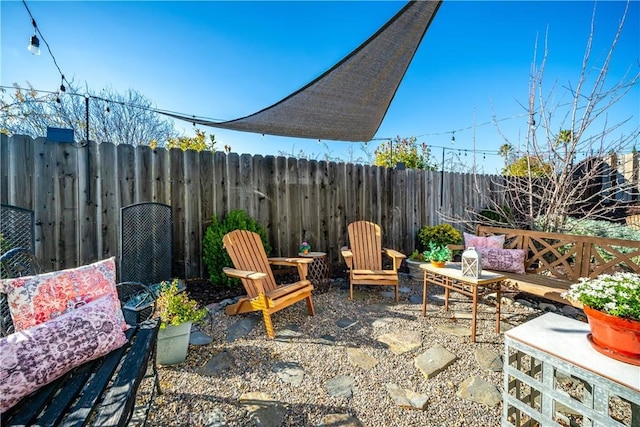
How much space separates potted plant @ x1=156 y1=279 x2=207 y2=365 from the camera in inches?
72.2

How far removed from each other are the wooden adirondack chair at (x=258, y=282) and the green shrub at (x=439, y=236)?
8.56ft

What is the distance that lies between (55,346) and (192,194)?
228 centimetres

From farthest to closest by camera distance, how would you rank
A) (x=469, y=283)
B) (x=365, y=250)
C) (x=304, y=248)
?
(x=304, y=248) → (x=365, y=250) → (x=469, y=283)

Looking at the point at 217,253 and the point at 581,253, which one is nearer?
the point at 581,253

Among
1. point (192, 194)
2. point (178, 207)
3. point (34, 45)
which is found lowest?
point (178, 207)

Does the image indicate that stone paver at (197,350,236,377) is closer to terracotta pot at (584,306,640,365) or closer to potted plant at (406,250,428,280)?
terracotta pot at (584,306,640,365)

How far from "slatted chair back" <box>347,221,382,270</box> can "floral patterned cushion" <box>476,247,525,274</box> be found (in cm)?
116

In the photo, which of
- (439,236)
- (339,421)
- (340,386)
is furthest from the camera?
(439,236)

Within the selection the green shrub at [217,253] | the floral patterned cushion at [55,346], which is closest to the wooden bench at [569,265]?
the green shrub at [217,253]

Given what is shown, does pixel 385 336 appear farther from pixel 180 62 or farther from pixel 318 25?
pixel 180 62

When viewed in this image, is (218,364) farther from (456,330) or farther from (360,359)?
(456,330)

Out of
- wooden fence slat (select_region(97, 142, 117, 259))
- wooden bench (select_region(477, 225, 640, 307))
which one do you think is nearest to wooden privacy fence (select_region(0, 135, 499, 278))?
wooden fence slat (select_region(97, 142, 117, 259))

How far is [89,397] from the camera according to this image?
3.42 feet

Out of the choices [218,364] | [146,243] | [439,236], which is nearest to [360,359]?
[218,364]
